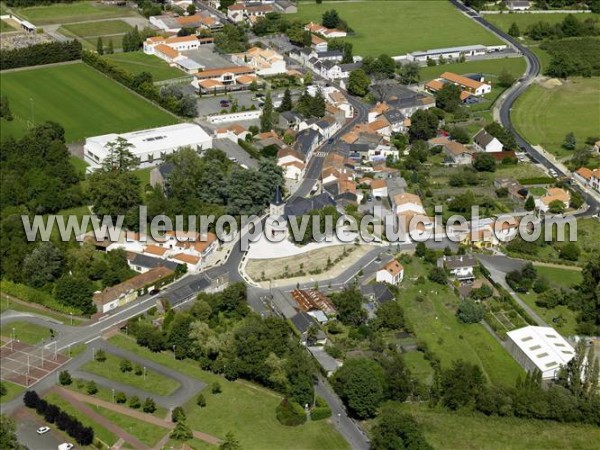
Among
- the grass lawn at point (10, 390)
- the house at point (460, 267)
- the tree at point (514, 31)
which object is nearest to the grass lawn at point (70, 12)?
the tree at point (514, 31)

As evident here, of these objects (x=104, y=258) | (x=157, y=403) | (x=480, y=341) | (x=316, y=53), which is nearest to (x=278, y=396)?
(x=157, y=403)

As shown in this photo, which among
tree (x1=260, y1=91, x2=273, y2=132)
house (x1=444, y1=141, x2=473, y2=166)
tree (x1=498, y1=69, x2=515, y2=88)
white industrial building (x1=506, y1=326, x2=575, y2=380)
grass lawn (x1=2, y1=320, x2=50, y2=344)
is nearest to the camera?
white industrial building (x1=506, y1=326, x2=575, y2=380)

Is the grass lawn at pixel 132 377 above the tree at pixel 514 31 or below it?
below

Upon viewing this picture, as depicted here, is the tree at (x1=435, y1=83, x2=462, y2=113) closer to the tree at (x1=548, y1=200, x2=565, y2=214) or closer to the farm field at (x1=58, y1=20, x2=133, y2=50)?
the tree at (x1=548, y1=200, x2=565, y2=214)

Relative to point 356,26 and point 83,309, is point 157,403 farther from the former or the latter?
point 356,26

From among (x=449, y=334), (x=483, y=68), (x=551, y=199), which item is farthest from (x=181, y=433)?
(x=483, y=68)

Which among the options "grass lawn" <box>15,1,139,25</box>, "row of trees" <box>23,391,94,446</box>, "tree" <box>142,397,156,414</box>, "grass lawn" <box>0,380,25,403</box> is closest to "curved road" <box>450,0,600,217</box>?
"tree" <box>142,397,156,414</box>

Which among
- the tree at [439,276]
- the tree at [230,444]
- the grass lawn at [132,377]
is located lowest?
the grass lawn at [132,377]

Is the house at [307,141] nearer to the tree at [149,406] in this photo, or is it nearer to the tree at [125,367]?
the tree at [125,367]
